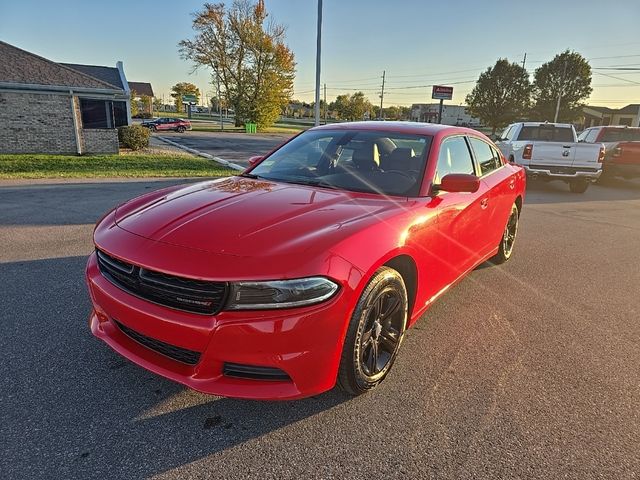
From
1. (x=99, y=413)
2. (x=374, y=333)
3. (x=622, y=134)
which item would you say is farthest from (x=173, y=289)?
(x=622, y=134)

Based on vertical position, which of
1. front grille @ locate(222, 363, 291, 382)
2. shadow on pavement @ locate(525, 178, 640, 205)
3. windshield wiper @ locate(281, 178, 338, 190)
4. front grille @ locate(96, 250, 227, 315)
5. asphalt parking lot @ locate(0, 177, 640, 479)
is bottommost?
shadow on pavement @ locate(525, 178, 640, 205)

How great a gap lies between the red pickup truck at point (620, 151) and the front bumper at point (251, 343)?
1447cm

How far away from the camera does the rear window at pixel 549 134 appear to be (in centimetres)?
1219

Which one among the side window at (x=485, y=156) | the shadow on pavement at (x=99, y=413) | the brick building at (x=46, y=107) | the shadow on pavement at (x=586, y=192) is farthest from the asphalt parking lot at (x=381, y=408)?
the brick building at (x=46, y=107)

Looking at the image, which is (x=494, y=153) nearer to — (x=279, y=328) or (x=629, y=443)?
(x=629, y=443)

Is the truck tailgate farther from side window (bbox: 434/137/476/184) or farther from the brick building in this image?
the brick building

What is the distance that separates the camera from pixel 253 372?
6.69 feet

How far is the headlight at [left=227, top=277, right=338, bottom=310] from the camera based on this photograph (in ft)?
6.47

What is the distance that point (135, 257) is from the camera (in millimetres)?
2146

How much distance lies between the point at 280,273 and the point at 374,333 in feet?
2.72

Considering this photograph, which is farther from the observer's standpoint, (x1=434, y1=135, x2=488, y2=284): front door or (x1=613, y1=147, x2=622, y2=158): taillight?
(x1=613, y1=147, x2=622, y2=158): taillight

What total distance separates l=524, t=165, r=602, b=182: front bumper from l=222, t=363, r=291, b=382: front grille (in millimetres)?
10782

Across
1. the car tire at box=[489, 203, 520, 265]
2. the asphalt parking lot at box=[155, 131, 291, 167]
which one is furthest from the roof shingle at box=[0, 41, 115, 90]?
the car tire at box=[489, 203, 520, 265]

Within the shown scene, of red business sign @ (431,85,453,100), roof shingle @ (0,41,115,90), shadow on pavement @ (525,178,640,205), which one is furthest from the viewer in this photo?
red business sign @ (431,85,453,100)
